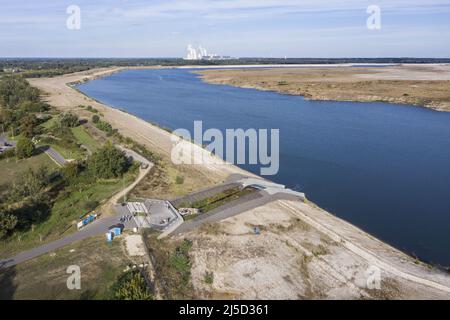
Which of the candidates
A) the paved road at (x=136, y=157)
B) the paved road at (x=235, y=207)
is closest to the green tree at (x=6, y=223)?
the paved road at (x=235, y=207)

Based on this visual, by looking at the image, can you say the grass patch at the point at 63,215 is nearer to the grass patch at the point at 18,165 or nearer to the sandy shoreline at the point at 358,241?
the grass patch at the point at 18,165

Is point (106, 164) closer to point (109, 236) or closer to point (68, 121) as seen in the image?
point (109, 236)

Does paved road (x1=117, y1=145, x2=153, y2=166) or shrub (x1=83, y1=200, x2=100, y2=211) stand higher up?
paved road (x1=117, y1=145, x2=153, y2=166)

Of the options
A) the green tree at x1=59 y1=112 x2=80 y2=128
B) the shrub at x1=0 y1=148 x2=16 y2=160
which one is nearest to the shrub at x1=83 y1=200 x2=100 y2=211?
the shrub at x1=0 y1=148 x2=16 y2=160

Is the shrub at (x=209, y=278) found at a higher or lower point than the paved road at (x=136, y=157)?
lower

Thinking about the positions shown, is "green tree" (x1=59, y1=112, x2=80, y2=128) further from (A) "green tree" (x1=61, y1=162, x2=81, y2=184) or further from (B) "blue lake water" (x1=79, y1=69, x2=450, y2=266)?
(A) "green tree" (x1=61, y1=162, x2=81, y2=184)
